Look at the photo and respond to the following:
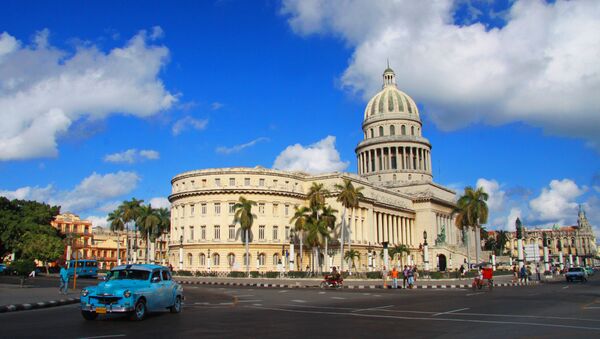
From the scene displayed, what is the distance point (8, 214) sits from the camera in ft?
221

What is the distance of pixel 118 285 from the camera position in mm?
16375

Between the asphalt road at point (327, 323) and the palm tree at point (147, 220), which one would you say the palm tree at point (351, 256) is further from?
the asphalt road at point (327, 323)

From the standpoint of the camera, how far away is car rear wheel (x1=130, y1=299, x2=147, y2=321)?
53.2ft

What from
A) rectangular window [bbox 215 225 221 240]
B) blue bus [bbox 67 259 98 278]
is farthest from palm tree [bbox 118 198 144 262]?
blue bus [bbox 67 259 98 278]

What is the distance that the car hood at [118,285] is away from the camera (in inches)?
626

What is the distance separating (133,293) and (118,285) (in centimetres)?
63

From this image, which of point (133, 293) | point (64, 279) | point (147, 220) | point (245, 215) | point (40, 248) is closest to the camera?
point (133, 293)

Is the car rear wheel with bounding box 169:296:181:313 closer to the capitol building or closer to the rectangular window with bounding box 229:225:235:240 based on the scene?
the capitol building

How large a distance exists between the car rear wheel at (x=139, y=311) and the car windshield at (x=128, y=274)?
1067 mm

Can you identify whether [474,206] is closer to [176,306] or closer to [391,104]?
[391,104]

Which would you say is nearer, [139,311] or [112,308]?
[112,308]

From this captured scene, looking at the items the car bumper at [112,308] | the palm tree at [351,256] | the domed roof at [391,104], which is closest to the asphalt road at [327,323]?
the car bumper at [112,308]

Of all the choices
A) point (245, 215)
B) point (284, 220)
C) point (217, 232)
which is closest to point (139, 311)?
point (245, 215)

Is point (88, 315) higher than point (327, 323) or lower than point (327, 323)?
higher
